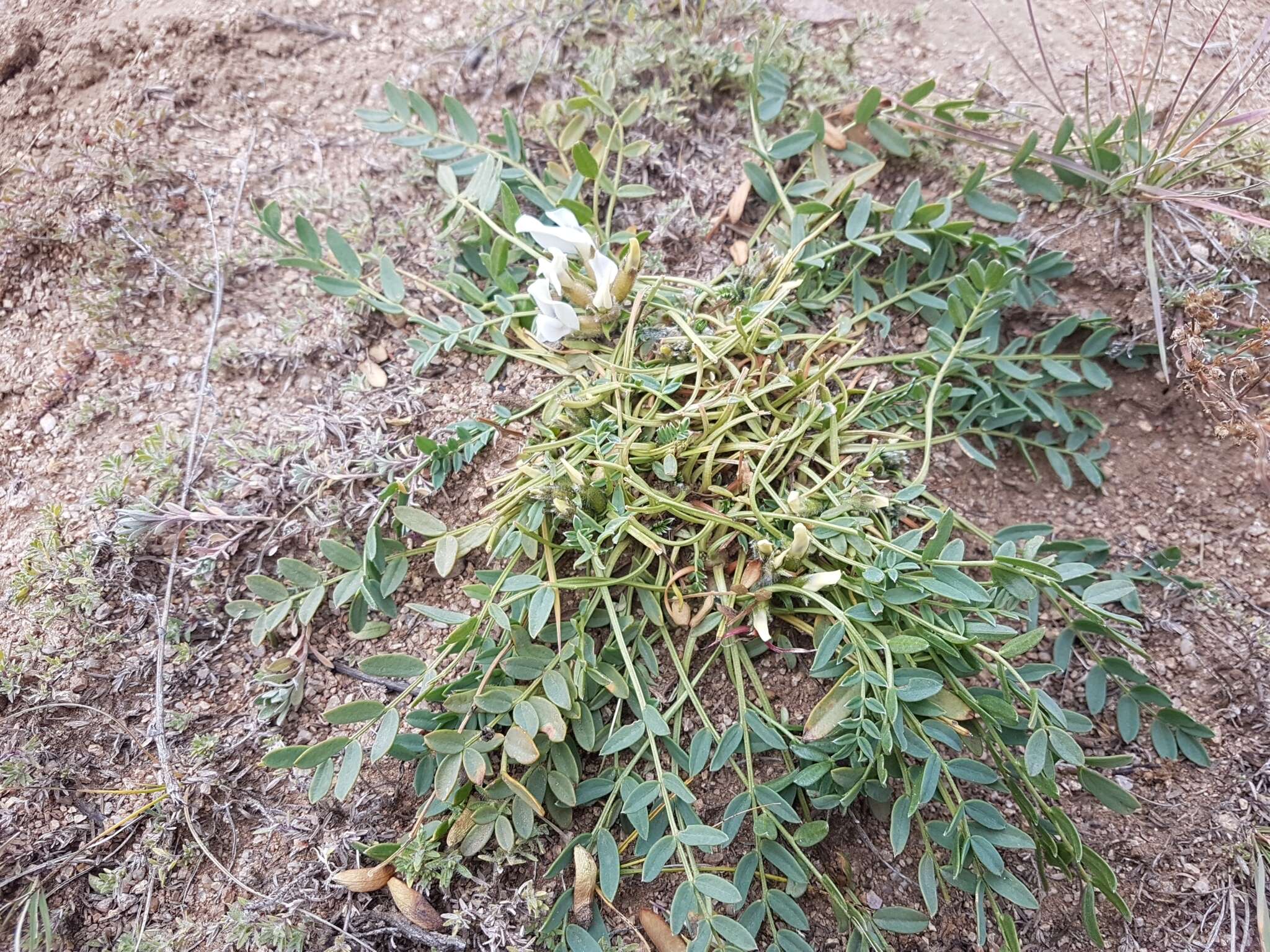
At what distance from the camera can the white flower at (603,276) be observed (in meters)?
1.94

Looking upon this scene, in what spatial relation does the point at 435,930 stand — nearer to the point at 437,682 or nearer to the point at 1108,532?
the point at 437,682

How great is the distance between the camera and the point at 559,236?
1.89m

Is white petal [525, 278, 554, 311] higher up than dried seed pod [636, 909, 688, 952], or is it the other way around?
white petal [525, 278, 554, 311]

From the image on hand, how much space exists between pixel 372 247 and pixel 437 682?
1308 mm

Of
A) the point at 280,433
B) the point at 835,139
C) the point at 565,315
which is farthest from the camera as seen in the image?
the point at 835,139

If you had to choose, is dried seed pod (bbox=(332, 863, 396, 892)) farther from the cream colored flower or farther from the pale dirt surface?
the cream colored flower

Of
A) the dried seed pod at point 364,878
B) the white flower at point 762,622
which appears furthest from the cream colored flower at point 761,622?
the dried seed pod at point 364,878

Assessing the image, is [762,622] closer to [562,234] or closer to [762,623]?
[762,623]

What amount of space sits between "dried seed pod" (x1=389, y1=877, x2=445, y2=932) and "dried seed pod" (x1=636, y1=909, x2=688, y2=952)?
433 millimetres

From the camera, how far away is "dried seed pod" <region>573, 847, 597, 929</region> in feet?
5.27

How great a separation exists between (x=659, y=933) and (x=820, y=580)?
32.3 inches

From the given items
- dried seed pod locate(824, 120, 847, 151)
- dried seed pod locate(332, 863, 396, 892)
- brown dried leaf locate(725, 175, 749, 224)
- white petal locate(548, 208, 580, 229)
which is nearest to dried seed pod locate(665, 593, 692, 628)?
dried seed pod locate(332, 863, 396, 892)

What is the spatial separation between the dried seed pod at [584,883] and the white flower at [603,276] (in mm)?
1256

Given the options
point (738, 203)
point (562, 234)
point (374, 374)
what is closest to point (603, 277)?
point (562, 234)
